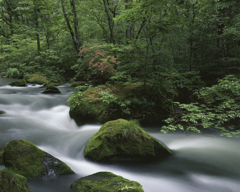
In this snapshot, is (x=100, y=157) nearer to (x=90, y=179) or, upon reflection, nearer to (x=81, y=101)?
(x=90, y=179)

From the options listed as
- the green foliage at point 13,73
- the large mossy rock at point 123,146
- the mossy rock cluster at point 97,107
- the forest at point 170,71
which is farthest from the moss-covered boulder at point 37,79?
the large mossy rock at point 123,146

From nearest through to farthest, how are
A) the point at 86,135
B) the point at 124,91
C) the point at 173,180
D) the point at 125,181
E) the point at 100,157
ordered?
1. the point at 125,181
2. the point at 173,180
3. the point at 100,157
4. the point at 86,135
5. the point at 124,91

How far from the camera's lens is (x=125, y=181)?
274cm

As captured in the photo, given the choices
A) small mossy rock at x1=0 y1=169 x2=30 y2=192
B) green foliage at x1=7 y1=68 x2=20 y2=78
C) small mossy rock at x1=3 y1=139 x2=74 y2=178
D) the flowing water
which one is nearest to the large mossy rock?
the flowing water

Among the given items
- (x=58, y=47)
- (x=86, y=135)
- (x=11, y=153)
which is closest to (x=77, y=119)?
(x=86, y=135)

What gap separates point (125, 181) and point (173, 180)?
1.34 metres

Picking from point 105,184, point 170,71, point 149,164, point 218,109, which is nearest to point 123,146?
point 149,164

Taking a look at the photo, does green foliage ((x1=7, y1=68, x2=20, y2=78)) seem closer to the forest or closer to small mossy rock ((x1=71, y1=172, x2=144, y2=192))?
the forest

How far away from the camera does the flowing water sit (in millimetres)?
3290

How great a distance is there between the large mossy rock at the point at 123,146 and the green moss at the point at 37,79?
11.2 m

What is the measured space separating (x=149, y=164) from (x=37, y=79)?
1268 cm

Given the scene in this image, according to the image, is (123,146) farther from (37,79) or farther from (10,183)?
(37,79)

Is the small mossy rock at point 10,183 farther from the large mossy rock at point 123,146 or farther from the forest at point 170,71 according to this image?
the forest at point 170,71

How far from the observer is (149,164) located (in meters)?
3.92
